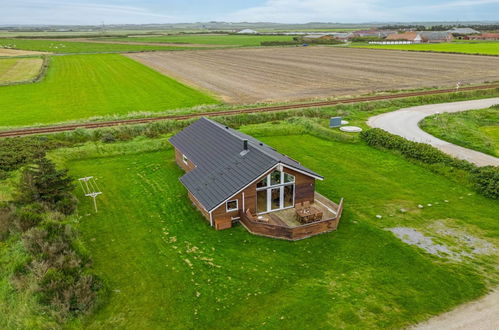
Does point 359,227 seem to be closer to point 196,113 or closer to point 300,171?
point 300,171

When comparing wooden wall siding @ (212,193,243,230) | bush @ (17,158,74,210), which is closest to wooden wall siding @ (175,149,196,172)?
wooden wall siding @ (212,193,243,230)

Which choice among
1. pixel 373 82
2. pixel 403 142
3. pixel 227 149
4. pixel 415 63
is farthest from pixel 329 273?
pixel 415 63

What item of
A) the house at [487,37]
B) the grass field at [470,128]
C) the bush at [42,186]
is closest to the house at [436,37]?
the house at [487,37]

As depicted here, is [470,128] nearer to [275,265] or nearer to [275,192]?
[275,192]

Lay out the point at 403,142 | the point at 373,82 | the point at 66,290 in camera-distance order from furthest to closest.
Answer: the point at 373,82 → the point at 403,142 → the point at 66,290

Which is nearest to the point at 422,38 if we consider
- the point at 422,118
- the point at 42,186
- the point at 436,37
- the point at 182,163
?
the point at 436,37
